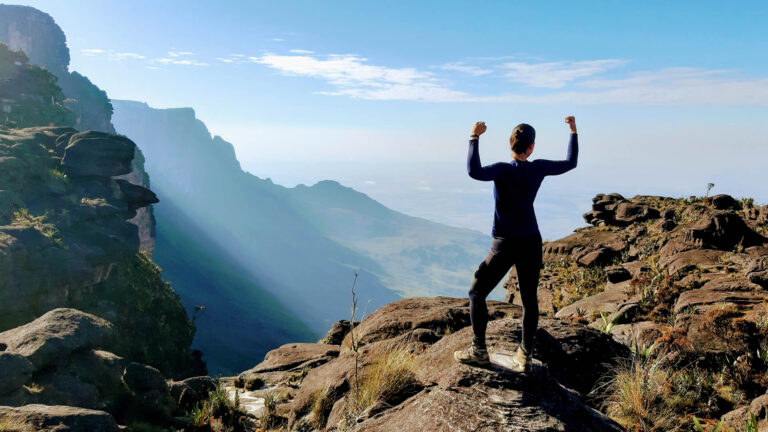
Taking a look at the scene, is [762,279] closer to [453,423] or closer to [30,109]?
[453,423]

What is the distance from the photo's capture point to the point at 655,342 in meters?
9.30

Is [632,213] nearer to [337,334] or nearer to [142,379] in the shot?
[337,334]

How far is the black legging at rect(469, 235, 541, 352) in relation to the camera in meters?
5.20

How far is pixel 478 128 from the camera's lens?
5219mm

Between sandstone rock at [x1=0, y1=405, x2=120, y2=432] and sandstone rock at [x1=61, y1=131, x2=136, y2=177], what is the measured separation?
44394 mm

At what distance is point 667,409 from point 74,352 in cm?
1230

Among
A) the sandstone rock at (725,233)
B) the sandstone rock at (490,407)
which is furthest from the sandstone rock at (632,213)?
the sandstone rock at (490,407)

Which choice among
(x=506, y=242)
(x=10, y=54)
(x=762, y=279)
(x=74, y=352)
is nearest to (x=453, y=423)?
(x=506, y=242)

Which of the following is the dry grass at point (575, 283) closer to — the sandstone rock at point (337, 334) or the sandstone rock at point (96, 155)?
the sandstone rock at point (337, 334)

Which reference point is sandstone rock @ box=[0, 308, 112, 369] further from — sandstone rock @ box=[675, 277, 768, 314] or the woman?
sandstone rock @ box=[675, 277, 768, 314]

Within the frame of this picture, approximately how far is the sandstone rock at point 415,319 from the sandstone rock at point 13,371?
293 inches

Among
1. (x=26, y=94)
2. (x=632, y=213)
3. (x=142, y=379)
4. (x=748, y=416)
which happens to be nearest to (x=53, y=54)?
(x=26, y=94)

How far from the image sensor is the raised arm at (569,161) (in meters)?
5.36

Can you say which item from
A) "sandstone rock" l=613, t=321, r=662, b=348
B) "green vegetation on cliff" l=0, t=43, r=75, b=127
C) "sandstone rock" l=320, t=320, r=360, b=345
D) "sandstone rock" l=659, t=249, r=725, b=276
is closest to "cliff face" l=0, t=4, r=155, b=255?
"green vegetation on cliff" l=0, t=43, r=75, b=127
